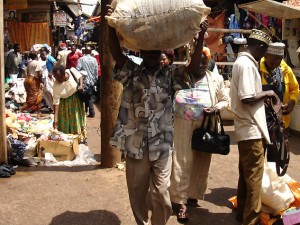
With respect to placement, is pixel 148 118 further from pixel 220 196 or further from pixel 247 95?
pixel 220 196

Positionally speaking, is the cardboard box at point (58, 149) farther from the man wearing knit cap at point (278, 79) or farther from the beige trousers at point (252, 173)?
the beige trousers at point (252, 173)

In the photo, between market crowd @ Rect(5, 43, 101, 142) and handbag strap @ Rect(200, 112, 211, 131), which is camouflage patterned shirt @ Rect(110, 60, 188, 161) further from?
market crowd @ Rect(5, 43, 101, 142)

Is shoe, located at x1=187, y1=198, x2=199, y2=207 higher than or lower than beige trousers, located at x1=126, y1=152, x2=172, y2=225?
lower

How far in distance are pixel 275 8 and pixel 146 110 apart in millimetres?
5618

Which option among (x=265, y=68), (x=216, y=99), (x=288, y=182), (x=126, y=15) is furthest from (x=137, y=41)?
(x=288, y=182)

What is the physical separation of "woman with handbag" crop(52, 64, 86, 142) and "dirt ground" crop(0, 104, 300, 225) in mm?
1590

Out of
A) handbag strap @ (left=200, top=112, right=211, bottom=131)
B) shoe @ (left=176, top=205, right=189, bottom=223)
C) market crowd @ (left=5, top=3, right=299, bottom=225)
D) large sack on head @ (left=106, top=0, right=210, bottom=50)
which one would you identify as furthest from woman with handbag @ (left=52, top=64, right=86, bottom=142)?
large sack on head @ (left=106, top=0, right=210, bottom=50)

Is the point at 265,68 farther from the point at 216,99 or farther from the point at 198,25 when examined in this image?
the point at 198,25

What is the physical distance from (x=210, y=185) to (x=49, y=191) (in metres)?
1.96

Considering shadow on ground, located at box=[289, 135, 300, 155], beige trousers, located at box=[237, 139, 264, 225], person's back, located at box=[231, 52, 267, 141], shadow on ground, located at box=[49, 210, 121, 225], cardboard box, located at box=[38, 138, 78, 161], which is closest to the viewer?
person's back, located at box=[231, 52, 267, 141]

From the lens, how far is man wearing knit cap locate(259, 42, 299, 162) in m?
4.05

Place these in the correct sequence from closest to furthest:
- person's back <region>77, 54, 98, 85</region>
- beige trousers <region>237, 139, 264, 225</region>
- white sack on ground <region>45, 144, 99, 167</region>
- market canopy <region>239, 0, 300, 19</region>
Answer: beige trousers <region>237, 139, 264, 225</region>
white sack on ground <region>45, 144, 99, 167</region>
market canopy <region>239, 0, 300, 19</region>
person's back <region>77, 54, 98, 85</region>

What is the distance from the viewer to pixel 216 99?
Answer: 4219mm

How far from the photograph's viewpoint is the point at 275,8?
783 cm
